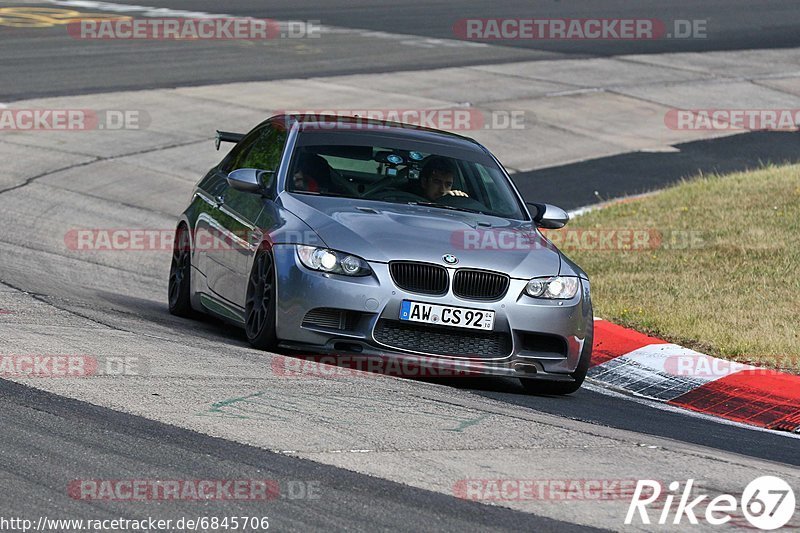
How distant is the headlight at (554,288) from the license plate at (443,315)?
360 millimetres

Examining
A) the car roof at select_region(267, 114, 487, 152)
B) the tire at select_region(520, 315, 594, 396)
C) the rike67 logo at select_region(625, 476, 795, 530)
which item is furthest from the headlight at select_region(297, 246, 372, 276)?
the rike67 logo at select_region(625, 476, 795, 530)

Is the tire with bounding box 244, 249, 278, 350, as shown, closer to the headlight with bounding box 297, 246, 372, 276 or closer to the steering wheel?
the headlight with bounding box 297, 246, 372, 276

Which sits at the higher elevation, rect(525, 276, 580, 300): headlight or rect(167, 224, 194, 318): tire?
rect(525, 276, 580, 300): headlight

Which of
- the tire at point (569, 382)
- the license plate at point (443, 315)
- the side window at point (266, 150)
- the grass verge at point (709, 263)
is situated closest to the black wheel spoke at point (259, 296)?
the license plate at point (443, 315)

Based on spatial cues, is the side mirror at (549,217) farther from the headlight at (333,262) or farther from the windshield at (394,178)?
the headlight at (333,262)

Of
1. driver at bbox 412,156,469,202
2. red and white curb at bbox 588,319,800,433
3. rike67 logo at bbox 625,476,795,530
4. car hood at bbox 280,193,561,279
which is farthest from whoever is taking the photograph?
driver at bbox 412,156,469,202

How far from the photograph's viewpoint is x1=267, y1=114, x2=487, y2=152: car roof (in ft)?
32.1

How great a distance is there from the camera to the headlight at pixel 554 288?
330 inches

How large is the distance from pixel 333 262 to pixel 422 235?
579 millimetres

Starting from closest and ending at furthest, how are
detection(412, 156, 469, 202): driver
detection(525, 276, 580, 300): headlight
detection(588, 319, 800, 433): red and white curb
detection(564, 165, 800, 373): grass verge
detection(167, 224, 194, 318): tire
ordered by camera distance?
detection(525, 276, 580, 300): headlight < detection(588, 319, 800, 433): red and white curb < detection(412, 156, 469, 202): driver < detection(564, 165, 800, 373): grass verge < detection(167, 224, 194, 318): tire

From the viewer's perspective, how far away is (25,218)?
14.3 m

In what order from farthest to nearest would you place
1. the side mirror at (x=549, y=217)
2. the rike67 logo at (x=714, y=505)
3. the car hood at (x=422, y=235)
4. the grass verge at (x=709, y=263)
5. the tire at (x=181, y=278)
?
the tire at (x=181, y=278) < the grass verge at (x=709, y=263) < the side mirror at (x=549, y=217) < the car hood at (x=422, y=235) < the rike67 logo at (x=714, y=505)

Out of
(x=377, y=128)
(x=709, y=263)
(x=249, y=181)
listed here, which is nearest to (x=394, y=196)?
(x=377, y=128)

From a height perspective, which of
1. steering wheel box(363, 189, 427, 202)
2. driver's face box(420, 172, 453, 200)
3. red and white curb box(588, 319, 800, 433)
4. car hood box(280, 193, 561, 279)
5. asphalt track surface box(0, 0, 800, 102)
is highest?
driver's face box(420, 172, 453, 200)
